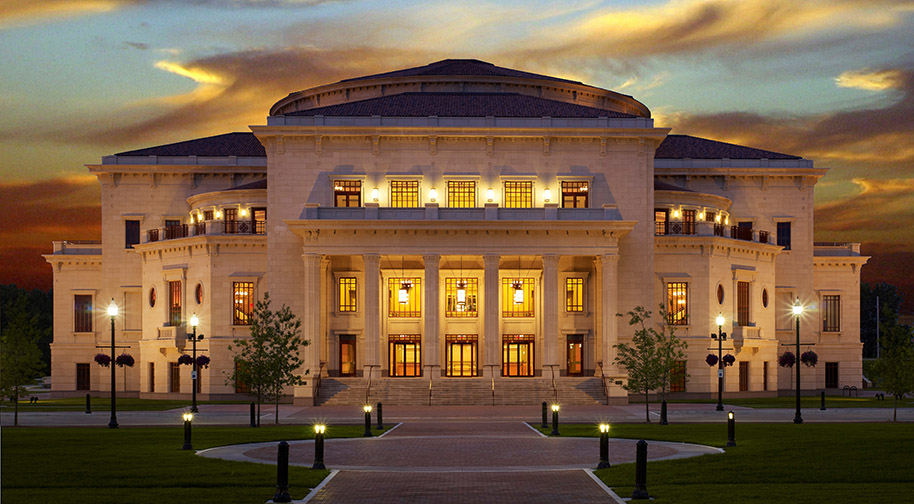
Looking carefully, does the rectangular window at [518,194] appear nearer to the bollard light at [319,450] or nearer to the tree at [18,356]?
the tree at [18,356]

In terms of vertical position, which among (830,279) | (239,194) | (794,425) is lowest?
(794,425)

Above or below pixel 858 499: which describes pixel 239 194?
above

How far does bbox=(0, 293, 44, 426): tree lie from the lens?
48969mm

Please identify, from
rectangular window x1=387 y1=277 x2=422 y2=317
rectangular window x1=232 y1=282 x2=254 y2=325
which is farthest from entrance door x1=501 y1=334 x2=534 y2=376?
rectangular window x1=232 y1=282 x2=254 y2=325

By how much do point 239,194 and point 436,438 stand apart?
4130 centimetres

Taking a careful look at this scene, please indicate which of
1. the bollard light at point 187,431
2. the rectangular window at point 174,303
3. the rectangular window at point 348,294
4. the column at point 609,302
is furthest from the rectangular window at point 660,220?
the bollard light at point 187,431

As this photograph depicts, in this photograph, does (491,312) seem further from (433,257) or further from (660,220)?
(660,220)

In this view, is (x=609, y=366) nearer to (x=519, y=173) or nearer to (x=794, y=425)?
(x=519, y=173)

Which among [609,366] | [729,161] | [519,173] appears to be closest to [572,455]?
[609,366]

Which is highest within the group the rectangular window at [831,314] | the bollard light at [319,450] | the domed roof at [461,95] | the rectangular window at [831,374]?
the domed roof at [461,95]

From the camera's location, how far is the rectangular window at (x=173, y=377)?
75688mm

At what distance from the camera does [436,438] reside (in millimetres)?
38625

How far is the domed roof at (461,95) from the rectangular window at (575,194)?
5.09m

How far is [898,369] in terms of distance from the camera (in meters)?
54.5
